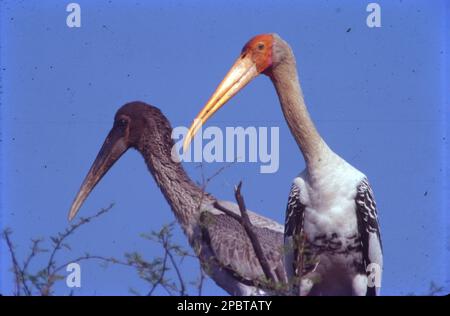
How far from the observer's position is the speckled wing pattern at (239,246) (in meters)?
6.17

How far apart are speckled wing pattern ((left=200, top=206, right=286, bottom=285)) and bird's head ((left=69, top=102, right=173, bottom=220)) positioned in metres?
0.59

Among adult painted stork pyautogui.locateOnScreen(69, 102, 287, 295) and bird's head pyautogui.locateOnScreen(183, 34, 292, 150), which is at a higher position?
bird's head pyautogui.locateOnScreen(183, 34, 292, 150)

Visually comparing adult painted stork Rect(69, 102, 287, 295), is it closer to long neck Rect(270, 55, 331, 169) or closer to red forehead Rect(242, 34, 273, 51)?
long neck Rect(270, 55, 331, 169)

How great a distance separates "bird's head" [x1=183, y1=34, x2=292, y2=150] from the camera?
5996mm

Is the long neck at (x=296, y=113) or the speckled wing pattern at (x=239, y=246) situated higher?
the long neck at (x=296, y=113)

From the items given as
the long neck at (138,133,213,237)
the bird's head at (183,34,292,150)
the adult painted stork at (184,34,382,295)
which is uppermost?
the bird's head at (183,34,292,150)

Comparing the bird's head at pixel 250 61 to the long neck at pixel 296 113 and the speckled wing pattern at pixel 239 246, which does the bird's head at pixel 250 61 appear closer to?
the long neck at pixel 296 113

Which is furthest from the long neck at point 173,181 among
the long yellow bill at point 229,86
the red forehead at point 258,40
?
the red forehead at point 258,40

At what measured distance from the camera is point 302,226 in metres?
5.78

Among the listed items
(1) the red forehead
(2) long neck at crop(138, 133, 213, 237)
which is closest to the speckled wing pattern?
(2) long neck at crop(138, 133, 213, 237)

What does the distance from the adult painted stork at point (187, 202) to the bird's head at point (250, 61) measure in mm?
484

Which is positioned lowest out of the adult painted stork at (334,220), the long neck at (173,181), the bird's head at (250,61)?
the adult painted stork at (334,220)
